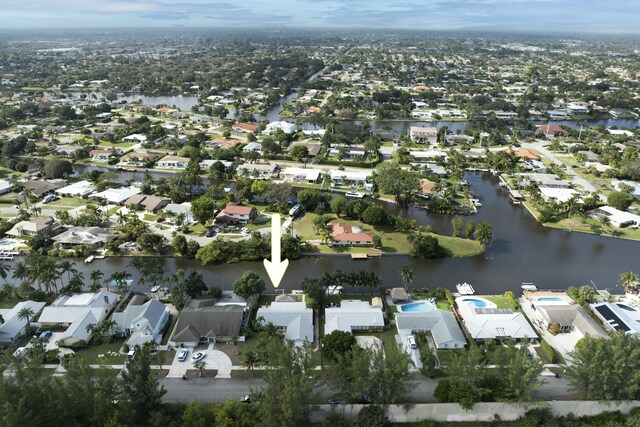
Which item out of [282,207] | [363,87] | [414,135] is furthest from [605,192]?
[363,87]

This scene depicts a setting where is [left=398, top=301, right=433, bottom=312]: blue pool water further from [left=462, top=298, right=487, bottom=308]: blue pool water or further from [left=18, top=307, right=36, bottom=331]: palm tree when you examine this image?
[left=18, top=307, right=36, bottom=331]: palm tree

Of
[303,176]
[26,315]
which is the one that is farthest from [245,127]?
[26,315]

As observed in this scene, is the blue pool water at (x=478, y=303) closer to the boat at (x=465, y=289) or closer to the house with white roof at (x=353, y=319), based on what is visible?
the boat at (x=465, y=289)

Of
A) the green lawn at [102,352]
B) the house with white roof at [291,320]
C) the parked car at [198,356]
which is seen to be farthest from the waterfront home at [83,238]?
the house with white roof at [291,320]

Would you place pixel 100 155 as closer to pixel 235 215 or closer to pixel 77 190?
pixel 77 190

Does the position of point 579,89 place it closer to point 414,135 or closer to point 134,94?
point 414,135

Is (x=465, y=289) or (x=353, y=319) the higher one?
(x=353, y=319)
